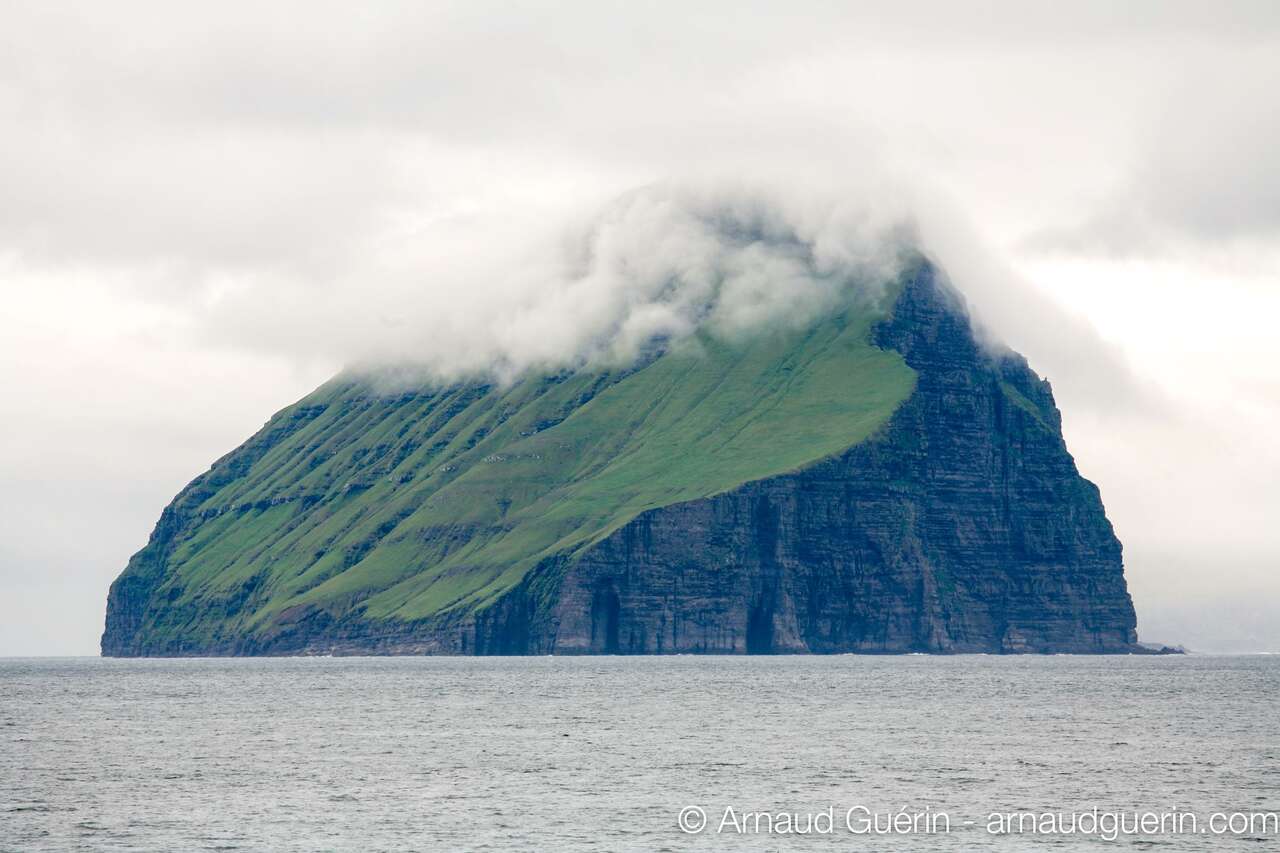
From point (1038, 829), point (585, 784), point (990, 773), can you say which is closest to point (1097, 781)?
point (990, 773)

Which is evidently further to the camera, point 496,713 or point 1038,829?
point 496,713

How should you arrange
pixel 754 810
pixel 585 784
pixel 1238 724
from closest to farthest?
pixel 754 810, pixel 585 784, pixel 1238 724

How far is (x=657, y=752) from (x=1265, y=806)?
1880 inches

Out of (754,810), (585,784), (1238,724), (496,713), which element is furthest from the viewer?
(496,713)

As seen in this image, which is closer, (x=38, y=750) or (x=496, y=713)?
(x=38, y=750)

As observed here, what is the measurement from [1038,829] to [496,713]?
9766cm

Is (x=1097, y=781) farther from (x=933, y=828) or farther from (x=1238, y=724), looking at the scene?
(x=1238, y=724)

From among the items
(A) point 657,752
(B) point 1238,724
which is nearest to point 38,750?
(A) point 657,752

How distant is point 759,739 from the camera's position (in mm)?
144500

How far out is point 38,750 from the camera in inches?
5659

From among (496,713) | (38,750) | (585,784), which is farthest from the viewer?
(496,713)

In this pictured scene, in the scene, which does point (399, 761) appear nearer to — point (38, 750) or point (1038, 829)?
point (38, 750)

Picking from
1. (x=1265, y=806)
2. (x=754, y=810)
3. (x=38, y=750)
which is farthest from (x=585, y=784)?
(x=38, y=750)

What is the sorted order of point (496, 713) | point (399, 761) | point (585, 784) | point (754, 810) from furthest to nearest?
point (496, 713) < point (399, 761) < point (585, 784) < point (754, 810)
